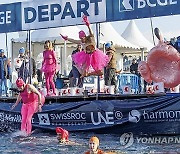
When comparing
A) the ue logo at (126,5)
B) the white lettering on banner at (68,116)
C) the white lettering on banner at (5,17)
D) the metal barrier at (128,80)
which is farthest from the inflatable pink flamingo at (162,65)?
the white lettering on banner at (5,17)

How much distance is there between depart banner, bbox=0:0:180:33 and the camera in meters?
12.7

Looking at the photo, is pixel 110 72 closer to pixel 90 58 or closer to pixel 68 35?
pixel 90 58

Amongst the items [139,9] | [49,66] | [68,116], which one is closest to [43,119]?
[68,116]

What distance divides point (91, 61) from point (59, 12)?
1750mm

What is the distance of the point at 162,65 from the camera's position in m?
13.2

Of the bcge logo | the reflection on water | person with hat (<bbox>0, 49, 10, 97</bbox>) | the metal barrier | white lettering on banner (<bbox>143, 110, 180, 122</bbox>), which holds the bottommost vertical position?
the reflection on water

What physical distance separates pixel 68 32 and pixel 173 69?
12.0 meters

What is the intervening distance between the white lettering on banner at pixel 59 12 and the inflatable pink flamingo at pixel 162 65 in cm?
167

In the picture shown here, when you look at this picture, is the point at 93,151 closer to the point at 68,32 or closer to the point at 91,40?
the point at 91,40

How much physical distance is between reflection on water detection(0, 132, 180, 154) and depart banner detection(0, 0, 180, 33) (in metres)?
3.23

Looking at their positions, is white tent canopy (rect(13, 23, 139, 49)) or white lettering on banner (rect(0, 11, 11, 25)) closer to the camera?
white lettering on banner (rect(0, 11, 11, 25))

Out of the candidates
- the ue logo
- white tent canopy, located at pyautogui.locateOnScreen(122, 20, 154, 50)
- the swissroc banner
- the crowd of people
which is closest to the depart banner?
the ue logo

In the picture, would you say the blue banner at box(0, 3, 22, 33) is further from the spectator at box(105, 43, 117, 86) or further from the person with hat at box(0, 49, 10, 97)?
the spectator at box(105, 43, 117, 86)

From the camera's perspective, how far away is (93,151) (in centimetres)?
857
